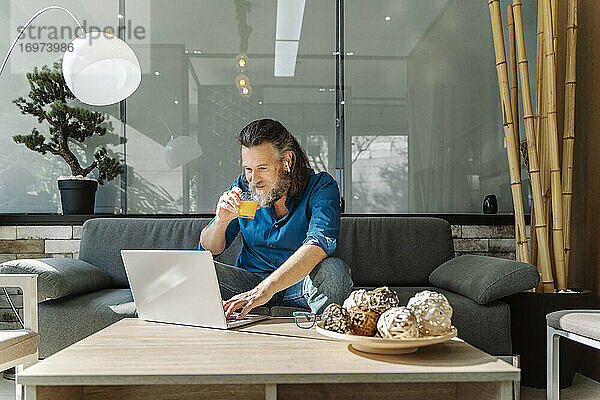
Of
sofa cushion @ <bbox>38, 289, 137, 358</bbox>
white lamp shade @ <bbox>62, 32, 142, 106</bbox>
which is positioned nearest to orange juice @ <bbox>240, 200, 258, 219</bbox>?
sofa cushion @ <bbox>38, 289, 137, 358</bbox>

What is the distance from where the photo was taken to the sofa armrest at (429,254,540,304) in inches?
98.7

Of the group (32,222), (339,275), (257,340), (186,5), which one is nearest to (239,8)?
(186,5)

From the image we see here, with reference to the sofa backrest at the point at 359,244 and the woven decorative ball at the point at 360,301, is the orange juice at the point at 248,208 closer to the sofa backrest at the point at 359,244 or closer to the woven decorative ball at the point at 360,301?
the woven decorative ball at the point at 360,301

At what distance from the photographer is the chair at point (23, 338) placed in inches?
73.4

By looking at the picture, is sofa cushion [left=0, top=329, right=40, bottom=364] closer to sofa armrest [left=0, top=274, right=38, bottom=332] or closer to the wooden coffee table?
sofa armrest [left=0, top=274, right=38, bottom=332]

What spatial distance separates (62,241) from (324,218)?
184 centimetres

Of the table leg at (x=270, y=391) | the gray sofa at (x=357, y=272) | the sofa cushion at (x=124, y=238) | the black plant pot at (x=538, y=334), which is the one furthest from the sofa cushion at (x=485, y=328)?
the table leg at (x=270, y=391)

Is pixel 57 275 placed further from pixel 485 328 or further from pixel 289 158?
pixel 485 328

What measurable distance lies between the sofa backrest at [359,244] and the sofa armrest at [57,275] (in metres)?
0.23

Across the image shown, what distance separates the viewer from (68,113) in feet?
11.7

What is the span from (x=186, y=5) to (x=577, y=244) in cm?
256

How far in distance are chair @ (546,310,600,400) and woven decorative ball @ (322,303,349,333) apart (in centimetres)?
90

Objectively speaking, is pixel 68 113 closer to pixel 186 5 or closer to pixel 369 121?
pixel 186 5

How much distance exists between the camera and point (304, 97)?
378 cm
